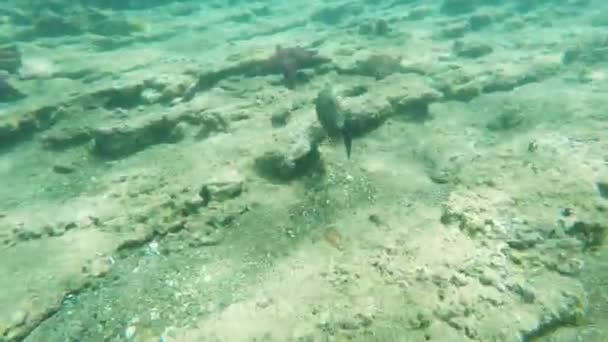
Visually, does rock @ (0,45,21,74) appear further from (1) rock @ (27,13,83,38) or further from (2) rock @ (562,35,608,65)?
(2) rock @ (562,35,608,65)

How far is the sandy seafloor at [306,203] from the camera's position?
3580 mm

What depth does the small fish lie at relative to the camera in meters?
5.48

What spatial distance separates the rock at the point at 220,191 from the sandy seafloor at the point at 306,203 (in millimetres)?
19

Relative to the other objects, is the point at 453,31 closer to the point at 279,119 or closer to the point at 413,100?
the point at 413,100

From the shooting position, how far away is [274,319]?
11.6 ft

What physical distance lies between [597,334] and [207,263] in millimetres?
3287

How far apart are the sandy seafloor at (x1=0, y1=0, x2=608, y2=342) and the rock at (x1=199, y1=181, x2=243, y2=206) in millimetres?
19

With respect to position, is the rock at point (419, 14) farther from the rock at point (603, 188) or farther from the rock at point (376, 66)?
the rock at point (603, 188)

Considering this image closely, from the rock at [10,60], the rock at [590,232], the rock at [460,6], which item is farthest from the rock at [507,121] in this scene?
the rock at [460,6]

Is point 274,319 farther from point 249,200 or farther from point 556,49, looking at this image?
point 556,49

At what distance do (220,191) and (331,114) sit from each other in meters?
1.76

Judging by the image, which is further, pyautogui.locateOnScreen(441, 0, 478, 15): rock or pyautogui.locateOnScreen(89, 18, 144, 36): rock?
pyautogui.locateOnScreen(441, 0, 478, 15): rock

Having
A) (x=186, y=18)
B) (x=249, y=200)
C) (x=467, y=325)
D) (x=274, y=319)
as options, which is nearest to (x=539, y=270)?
(x=467, y=325)

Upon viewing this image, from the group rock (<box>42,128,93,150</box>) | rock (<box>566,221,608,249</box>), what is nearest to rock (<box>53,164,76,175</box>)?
rock (<box>42,128,93,150</box>)
